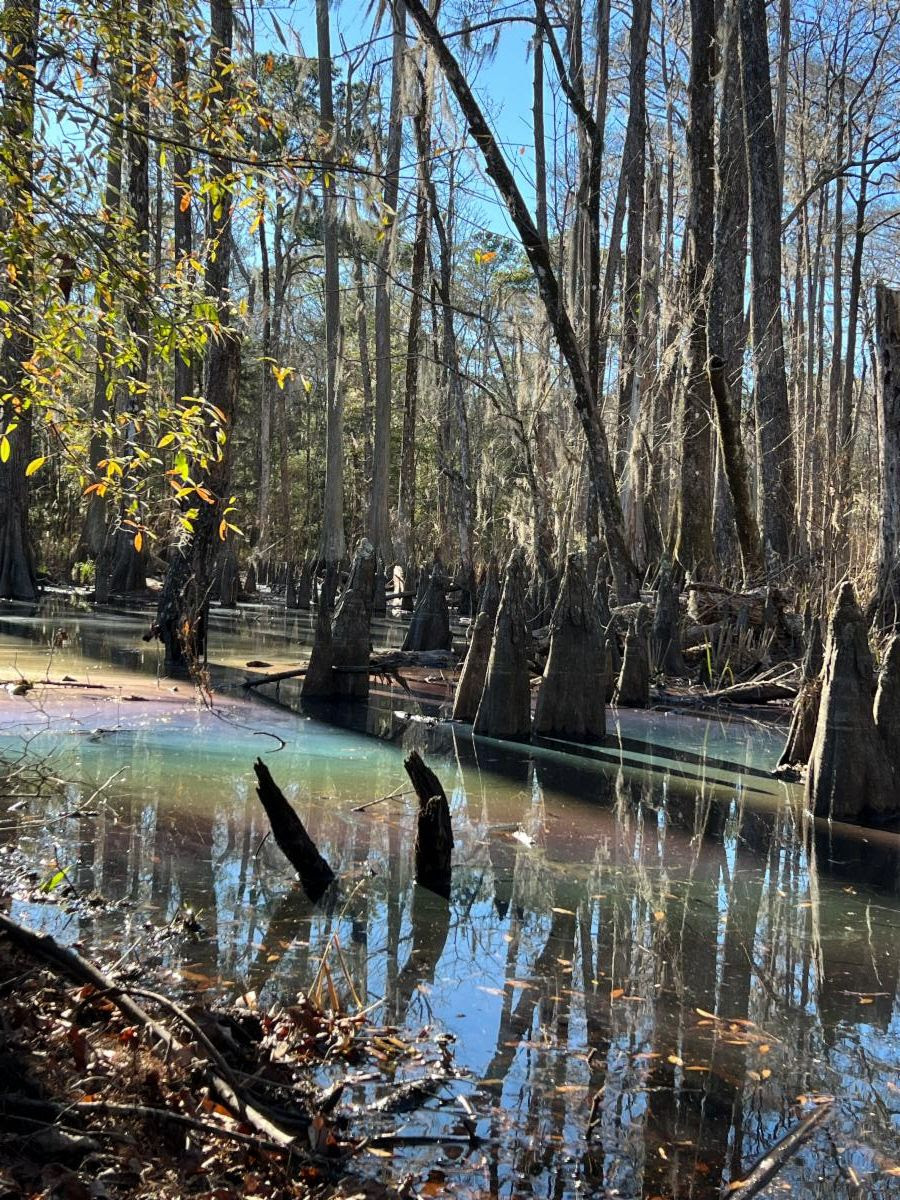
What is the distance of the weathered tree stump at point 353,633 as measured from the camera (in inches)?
388

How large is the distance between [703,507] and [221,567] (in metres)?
9.73

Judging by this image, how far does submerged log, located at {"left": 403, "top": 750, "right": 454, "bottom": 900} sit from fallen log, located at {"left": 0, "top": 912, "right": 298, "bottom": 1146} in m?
1.96

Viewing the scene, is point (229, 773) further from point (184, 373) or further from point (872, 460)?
point (872, 460)

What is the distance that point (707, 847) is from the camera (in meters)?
5.69

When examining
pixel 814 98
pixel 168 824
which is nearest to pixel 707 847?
pixel 168 824

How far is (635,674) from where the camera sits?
33.2 ft

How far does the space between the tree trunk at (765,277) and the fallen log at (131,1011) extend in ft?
37.1

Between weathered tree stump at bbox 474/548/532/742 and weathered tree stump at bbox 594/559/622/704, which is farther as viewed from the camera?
weathered tree stump at bbox 594/559/622/704

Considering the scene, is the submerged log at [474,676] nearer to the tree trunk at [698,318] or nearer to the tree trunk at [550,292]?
the tree trunk at [550,292]

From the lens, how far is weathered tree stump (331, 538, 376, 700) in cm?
984

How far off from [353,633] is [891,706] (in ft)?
16.6

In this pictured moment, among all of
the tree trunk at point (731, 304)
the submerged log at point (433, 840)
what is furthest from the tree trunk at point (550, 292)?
the submerged log at point (433, 840)

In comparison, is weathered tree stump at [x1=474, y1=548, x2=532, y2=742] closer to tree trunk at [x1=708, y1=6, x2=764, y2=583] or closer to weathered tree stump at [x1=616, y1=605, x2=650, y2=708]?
weathered tree stump at [x1=616, y1=605, x2=650, y2=708]

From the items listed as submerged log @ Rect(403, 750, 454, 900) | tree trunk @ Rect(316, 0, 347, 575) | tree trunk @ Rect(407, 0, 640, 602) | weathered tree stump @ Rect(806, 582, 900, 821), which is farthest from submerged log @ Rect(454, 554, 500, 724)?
tree trunk @ Rect(316, 0, 347, 575)
